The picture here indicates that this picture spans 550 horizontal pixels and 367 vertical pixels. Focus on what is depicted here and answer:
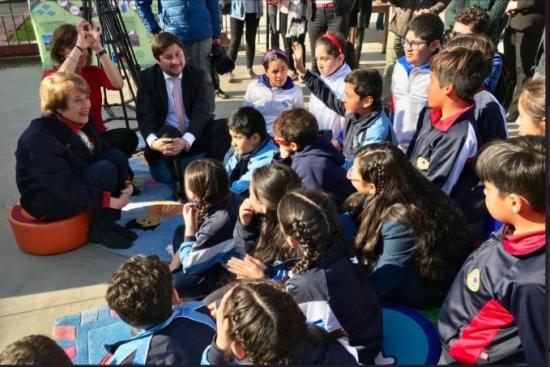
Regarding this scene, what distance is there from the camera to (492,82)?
3.59m

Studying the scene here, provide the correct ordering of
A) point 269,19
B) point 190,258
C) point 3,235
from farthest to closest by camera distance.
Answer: point 269,19
point 3,235
point 190,258

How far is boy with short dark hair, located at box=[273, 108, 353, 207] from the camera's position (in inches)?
116

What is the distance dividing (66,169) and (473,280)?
7.75 ft

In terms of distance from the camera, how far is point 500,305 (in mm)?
1799

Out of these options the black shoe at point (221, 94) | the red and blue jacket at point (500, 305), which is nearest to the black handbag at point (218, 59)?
the black shoe at point (221, 94)

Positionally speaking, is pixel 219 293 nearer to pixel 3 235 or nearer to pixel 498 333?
pixel 498 333

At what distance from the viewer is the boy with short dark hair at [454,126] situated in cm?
278

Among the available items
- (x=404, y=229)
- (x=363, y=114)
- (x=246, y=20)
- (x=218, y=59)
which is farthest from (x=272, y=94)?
(x=246, y=20)

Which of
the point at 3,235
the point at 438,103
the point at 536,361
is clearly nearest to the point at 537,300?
the point at 536,361

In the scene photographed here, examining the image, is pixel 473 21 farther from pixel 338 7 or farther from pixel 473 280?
pixel 473 280

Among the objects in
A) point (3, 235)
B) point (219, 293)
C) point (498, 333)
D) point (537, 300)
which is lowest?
point (3, 235)

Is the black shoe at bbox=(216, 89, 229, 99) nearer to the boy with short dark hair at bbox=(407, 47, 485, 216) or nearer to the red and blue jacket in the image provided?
the boy with short dark hair at bbox=(407, 47, 485, 216)

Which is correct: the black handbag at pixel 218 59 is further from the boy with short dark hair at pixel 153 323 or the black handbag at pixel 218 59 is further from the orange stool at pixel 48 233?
the boy with short dark hair at pixel 153 323

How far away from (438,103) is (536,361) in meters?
1.60
